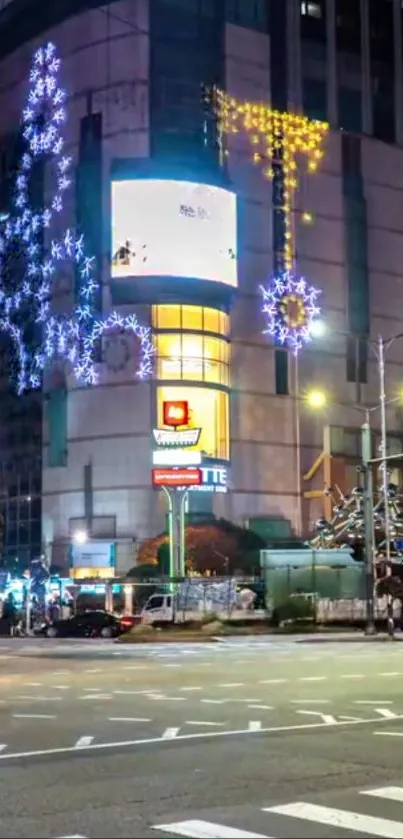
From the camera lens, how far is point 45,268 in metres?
77.2

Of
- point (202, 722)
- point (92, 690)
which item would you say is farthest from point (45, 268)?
point (202, 722)

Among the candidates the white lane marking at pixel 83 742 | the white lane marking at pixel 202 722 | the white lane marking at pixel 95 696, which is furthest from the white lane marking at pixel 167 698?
the white lane marking at pixel 83 742

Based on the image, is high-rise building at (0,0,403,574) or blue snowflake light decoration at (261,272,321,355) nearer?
high-rise building at (0,0,403,574)

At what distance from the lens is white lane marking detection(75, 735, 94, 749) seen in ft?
42.9

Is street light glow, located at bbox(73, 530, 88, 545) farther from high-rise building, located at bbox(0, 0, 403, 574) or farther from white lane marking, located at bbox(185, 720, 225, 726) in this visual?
white lane marking, located at bbox(185, 720, 225, 726)

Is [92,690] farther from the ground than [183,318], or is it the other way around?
[183,318]

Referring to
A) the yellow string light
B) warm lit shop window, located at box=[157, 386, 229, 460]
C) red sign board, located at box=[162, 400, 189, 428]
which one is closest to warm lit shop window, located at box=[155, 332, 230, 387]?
warm lit shop window, located at box=[157, 386, 229, 460]

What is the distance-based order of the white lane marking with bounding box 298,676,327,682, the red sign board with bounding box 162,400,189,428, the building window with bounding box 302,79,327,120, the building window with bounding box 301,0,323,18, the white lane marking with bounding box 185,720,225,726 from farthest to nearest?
the building window with bounding box 301,0,323,18 < the building window with bounding box 302,79,327,120 < the red sign board with bounding box 162,400,189,428 < the white lane marking with bounding box 298,676,327,682 < the white lane marking with bounding box 185,720,225,726

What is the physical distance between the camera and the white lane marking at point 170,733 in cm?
1386

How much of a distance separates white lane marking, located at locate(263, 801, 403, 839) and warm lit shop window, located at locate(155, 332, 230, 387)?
6445 centimetres

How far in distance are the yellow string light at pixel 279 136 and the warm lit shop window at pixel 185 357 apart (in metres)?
9.93

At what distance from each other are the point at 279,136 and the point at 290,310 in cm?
1313

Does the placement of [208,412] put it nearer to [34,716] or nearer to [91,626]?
[91,626]

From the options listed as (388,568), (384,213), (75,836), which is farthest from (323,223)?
(75,836)
